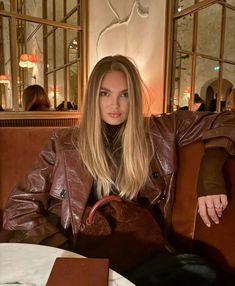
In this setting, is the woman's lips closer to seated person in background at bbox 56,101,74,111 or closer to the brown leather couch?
the brown leather couch

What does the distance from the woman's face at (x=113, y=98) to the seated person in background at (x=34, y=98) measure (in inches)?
48.8

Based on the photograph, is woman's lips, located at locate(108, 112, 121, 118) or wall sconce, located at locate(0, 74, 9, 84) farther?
wall sconce, located at locate(0, 74, 9, 84)

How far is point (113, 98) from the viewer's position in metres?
1.19

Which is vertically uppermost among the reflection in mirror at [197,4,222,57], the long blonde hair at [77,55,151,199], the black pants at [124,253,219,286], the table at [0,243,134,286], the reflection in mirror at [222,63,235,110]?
the reflection in mirror at [197,4,222,57]

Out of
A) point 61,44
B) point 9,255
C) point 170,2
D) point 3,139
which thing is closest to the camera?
point 9,255

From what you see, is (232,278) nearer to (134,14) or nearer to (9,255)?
(9,255)

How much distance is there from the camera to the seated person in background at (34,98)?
2.22 meters

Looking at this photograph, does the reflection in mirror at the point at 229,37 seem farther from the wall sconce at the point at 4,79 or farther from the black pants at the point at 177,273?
the wall sconce at the point at 4,79

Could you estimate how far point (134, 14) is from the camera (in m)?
2.48

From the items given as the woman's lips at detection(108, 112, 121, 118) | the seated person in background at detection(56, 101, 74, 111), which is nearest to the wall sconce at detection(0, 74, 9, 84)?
→ the seated person in background at detection(56, 101, 74, 111)

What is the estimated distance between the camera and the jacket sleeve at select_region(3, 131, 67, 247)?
3.02ft

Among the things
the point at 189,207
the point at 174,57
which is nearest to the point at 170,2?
the point at 174,57

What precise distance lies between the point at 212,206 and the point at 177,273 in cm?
27

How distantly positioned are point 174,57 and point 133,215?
150 cm
